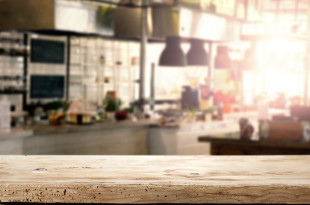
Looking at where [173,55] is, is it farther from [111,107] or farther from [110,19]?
[111,107]

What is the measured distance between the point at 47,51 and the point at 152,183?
7817 millimetres

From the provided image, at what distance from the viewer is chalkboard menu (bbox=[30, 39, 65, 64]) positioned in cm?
870

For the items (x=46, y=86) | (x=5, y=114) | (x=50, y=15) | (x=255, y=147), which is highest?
(x=50, y=15)

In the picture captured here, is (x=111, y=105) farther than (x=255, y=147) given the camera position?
Yes

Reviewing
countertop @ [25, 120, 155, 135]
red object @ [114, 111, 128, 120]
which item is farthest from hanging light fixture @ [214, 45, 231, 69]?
red object @ [114, 111, 128, 120]

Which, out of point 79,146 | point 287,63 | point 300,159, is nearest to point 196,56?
point 79,146

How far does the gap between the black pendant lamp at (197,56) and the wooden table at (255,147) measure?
2.82 m

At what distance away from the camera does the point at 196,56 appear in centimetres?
862

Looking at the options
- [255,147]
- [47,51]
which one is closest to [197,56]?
[47,51]

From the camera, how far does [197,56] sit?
862cm

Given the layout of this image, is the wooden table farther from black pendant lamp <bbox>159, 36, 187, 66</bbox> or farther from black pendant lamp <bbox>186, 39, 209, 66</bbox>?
black pendant lamp <bbox>186, 39, 209, 66</bbox>

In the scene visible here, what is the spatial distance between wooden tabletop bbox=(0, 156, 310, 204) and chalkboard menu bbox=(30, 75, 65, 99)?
731 centimetres

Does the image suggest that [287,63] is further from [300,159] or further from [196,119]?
[300,159]

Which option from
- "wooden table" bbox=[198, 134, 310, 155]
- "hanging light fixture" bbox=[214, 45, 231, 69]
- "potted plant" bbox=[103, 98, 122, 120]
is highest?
"hanging light fixture" bbox=[214, 45, 231, 69]
